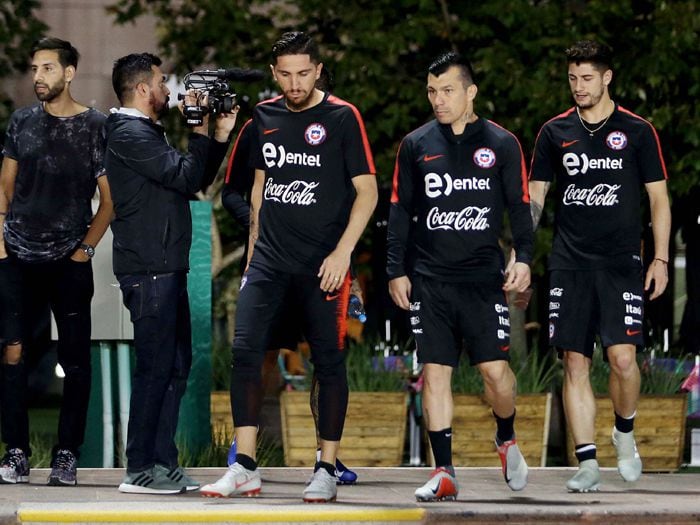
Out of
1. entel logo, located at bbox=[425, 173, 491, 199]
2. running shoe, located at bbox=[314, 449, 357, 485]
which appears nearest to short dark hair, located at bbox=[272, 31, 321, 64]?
entel logo, located at bbox=[425, 173, 491, 199]

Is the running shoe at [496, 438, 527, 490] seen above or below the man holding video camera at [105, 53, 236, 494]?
below

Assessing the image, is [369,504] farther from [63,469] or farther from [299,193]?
[63,469]

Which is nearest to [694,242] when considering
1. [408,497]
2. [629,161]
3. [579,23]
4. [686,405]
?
[579,23]

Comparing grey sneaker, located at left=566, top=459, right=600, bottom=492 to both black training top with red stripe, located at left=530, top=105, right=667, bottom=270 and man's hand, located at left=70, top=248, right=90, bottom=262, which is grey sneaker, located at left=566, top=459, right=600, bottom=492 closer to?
black training top with red stripe, located at left=530, top=105, right=667, bottom=270

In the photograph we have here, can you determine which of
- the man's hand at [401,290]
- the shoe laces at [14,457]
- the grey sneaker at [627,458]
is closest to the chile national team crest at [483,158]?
the man's hand at [401,290]

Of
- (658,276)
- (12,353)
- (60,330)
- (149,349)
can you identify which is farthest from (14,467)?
(658,276)

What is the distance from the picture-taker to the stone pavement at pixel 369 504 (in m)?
6.39

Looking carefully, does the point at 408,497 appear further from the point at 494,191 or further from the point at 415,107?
the point at 415,107

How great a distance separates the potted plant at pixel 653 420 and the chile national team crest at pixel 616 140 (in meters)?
2.53

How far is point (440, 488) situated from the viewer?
7.08m

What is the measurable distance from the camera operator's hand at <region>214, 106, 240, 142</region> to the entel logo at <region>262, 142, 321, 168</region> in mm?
197

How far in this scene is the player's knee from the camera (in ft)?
25.5

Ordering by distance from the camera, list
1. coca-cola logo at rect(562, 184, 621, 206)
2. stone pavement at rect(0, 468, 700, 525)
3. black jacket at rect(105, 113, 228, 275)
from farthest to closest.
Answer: coca-cola logo at rect(562, 184, 621, 206)
black jacket at rect(105, 113, 228, 275)
stone pavement at rect(0, 468, 700, 525)

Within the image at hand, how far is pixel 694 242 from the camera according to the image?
1372 centimetres
